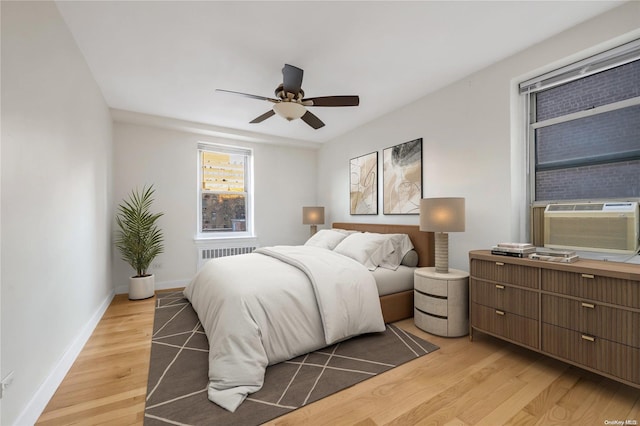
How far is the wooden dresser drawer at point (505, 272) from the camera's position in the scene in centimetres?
195

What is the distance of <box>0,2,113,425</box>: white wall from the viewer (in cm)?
130

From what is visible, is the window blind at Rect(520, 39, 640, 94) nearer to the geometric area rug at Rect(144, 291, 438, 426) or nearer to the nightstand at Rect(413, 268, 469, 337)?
the nightstand at Rect(413, 268, 469, 337)

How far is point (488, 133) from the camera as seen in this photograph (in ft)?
8.70

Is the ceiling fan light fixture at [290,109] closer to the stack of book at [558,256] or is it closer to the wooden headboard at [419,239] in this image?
the wooden headboard at [419,239]

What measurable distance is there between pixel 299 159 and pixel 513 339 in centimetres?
431

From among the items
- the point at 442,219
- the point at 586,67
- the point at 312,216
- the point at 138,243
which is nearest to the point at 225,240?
the point at 138,243

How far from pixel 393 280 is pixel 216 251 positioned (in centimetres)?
301

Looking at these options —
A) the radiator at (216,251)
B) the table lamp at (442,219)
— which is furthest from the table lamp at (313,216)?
the table lamp at (442,219)

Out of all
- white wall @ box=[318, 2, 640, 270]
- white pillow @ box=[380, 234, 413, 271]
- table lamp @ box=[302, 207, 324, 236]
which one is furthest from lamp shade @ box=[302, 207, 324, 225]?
white pillow @ box=[380, 234, 413, 271]

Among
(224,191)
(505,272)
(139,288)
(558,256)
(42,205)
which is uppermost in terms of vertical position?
(224,191)

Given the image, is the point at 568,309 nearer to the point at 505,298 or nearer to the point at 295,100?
the point at 505,298

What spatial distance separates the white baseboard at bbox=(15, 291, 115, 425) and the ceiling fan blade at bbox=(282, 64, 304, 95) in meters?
2.64

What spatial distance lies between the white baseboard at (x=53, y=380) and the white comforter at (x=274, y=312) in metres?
0.88

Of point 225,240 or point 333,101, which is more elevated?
point 333,101
